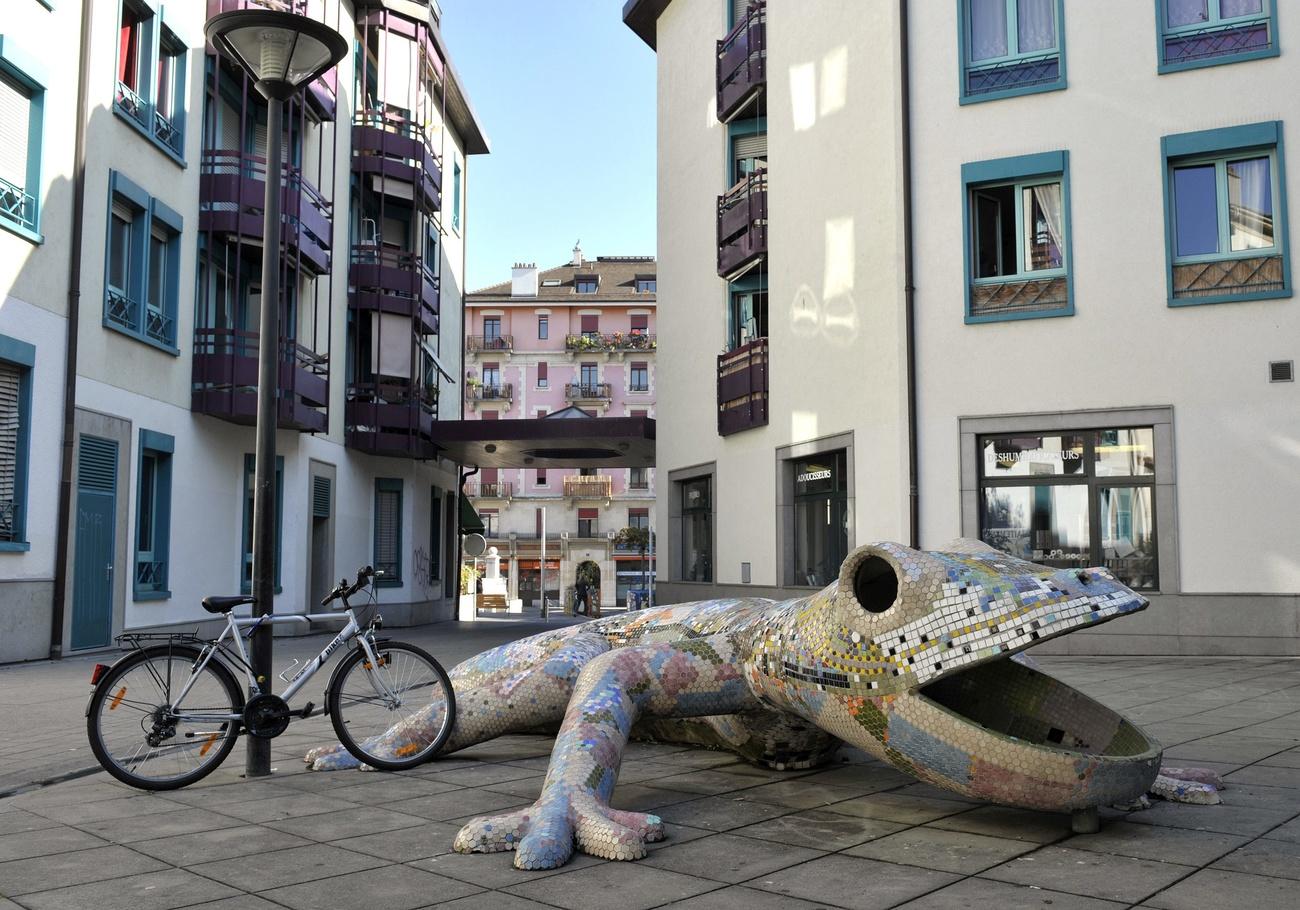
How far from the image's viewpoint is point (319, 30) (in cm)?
714

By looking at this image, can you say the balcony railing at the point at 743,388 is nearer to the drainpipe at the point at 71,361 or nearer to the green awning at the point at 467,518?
the drainpipe at the point at 71,361

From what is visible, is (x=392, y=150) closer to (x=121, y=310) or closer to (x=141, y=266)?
(x=141, y=266)

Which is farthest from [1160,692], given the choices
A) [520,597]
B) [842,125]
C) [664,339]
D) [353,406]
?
[520,597]

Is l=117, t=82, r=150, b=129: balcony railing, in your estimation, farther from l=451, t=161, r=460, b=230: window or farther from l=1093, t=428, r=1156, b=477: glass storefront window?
l=451, t=161, r=460, b=230: window

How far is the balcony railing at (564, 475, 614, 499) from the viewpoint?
74625 mm

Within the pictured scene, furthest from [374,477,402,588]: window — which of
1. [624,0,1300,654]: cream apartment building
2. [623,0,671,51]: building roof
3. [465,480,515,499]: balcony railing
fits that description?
[465,480,515,499]: balcony railing

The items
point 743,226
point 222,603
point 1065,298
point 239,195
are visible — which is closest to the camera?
point 222,603

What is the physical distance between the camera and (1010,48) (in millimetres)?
17328

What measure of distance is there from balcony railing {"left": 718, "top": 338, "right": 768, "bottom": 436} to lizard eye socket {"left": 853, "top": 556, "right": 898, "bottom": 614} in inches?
637

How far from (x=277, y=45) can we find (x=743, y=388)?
15503mm

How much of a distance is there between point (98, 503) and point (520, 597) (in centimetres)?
5898

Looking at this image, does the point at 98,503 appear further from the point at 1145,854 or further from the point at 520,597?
the point at 520,597

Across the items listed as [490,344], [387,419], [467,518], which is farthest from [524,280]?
[387,419]

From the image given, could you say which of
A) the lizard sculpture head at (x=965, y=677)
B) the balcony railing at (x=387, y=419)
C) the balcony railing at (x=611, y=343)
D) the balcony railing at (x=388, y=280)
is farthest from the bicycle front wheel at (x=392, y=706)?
the balcony railing at (x=611, y=343)
